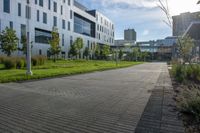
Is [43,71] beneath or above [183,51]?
beneath

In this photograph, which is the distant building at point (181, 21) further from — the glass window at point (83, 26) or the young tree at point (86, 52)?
the glass window at point (83, 26)

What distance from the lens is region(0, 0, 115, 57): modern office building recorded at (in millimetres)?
48594

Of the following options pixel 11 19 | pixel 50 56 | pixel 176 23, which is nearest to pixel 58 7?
pixel 50 56

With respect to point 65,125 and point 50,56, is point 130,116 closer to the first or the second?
point 65,125

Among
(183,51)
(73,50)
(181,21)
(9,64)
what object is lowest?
(9,64)

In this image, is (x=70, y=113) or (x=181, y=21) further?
(x=181, y=21)

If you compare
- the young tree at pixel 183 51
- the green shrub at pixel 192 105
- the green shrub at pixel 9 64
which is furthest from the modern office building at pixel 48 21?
the green shrub at pixel 192 105

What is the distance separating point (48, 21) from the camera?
60.2 metres

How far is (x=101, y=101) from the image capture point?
28.0ft

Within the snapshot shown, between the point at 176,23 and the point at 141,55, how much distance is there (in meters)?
92.6

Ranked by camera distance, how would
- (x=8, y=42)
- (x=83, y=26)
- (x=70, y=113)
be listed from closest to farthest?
(x=70, y=113), (x=8, y=42), (x=83, y=26)

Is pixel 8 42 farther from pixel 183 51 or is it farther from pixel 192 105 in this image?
pixel 192 105

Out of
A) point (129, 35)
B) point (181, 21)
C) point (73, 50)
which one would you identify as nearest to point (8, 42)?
point (73, 50)

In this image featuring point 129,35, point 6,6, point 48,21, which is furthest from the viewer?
point 129,35
